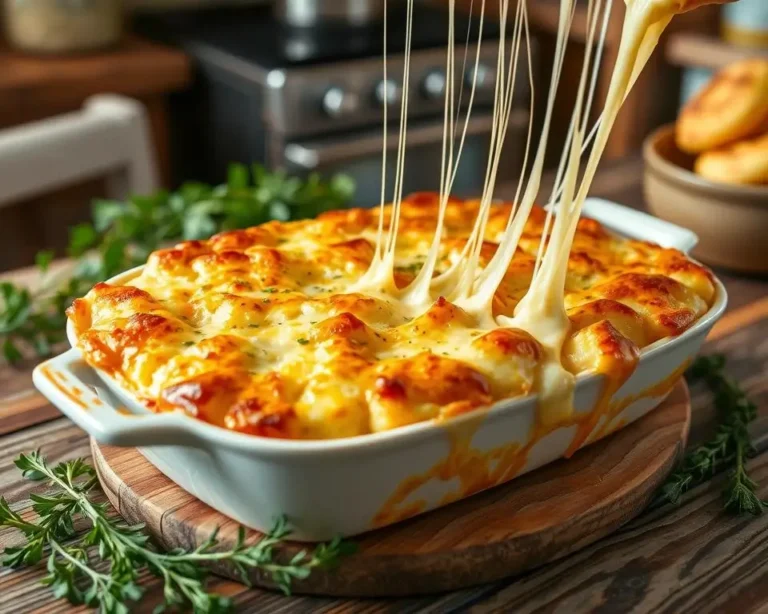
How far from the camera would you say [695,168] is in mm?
1428

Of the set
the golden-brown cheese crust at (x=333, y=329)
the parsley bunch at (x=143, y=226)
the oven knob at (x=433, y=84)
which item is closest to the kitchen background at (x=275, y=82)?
the oven knob at (x=433, y=84)

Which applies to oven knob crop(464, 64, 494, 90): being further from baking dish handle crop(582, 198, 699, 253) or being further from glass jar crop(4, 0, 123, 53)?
baking dish handle crop(582, 198, 699, 253)

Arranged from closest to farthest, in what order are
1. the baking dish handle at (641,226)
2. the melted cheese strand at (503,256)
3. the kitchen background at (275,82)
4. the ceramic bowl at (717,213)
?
the melted cheese strand at (503,256)
the baking dish handle at (641,226)
the ceramic bowl at (717,213)
the kitchen background at (275,82)

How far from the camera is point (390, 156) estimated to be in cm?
231

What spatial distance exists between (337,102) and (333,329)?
1505mm

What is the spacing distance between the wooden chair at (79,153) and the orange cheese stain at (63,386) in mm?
806

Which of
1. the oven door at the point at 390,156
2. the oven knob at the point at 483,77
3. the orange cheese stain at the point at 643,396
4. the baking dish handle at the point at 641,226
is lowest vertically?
the oven door at the point at 390,156

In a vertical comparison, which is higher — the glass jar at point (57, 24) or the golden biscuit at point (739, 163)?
the golden biscuit at point (739, 163)

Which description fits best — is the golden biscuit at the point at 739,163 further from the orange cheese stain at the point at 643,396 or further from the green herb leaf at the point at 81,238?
the green herb leaf at the point at 81,238

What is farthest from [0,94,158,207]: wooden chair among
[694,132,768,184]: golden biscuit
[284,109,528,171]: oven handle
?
[694,132,768,184]: golden biscuit

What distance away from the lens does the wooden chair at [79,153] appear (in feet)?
4.76

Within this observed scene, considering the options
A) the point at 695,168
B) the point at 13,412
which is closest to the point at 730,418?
the point at 695,168

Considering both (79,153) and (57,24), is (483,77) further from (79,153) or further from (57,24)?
(79,153)

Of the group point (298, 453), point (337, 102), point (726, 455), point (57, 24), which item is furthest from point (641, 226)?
point (57, 24)
